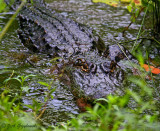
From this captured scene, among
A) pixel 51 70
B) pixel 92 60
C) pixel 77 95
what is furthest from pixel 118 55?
pixel 77 95

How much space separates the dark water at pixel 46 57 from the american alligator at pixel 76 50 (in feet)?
0.66

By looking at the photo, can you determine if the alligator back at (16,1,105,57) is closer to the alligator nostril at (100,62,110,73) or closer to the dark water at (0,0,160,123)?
the dark water at (0,0,160,123)

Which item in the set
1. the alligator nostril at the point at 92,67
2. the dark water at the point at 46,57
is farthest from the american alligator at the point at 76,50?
the dark water at the point at 46,57

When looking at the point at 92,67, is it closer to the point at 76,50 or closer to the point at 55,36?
the point at 76,50

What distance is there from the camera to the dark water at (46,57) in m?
2.89

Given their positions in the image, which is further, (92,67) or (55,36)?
(55,36)

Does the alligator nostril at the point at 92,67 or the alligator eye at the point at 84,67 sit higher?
the alligator nostril at the point at 92,67

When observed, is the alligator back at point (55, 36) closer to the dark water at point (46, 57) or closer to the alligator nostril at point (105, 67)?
the dark water at point (46, 57)

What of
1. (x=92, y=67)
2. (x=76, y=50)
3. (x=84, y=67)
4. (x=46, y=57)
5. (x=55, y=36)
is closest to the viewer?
(x=92, y=67)

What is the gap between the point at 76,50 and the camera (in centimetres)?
416

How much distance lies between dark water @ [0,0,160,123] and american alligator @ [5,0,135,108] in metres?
0.20

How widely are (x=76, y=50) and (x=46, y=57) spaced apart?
66 centimetres

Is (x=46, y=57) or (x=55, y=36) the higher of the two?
(x=55, y=36)

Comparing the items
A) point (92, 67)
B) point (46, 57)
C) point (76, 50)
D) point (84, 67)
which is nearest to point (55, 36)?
point (46, 57)
